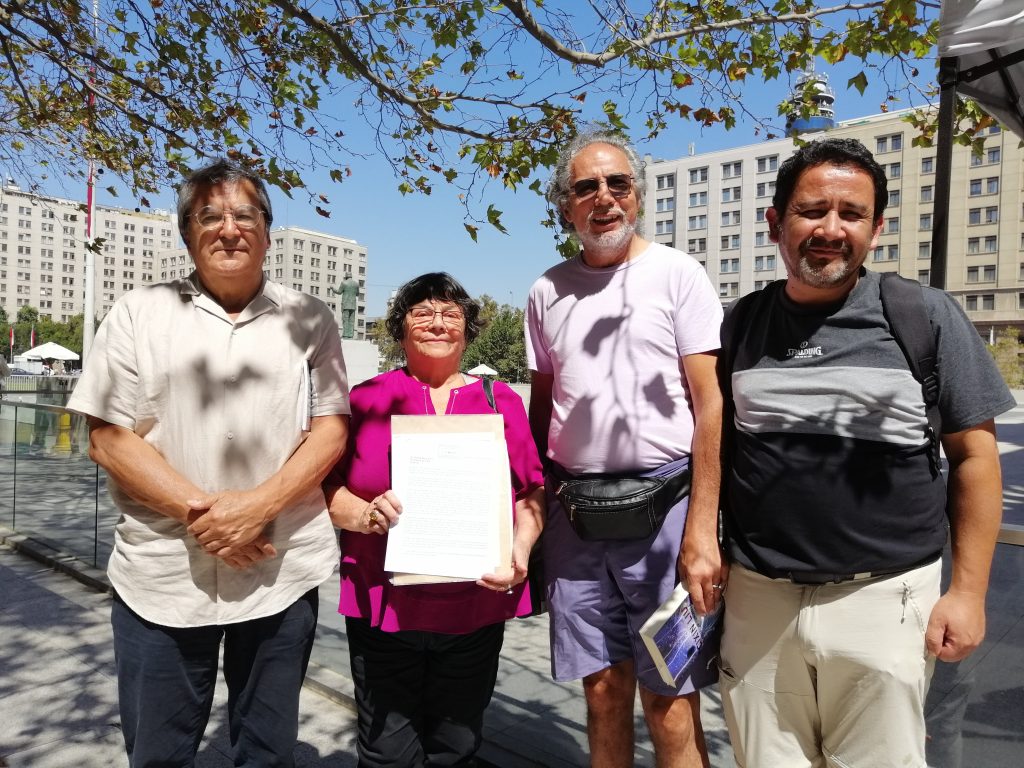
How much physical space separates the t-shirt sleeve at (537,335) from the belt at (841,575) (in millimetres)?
1028

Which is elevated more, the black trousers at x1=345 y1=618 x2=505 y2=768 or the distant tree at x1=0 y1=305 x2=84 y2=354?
the distant tree at x1=0 y1=305 x2=84 y2=354

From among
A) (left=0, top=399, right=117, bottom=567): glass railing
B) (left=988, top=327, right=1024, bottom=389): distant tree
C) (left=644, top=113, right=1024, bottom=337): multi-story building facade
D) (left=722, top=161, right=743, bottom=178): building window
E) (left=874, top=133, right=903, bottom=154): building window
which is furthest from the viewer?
(left=722, top=161, right=743, bottom=178): building window

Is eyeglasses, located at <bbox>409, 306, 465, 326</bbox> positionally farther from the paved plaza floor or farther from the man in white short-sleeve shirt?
the paved plaza floor

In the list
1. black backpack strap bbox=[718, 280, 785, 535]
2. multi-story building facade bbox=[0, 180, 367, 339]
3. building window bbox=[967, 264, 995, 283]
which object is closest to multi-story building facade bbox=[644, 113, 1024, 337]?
building window bbox=[967, 264, 995, 283]

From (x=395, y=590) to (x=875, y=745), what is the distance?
1441mm

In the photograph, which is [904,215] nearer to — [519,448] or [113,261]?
[519,448]

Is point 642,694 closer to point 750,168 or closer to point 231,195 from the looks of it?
point 231,195

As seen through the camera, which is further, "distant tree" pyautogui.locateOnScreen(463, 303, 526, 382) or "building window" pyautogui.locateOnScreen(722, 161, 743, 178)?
"building window" pyautogui.locateOnScreen(722, 161, 743, 178)

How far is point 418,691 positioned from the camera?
2.41 meters

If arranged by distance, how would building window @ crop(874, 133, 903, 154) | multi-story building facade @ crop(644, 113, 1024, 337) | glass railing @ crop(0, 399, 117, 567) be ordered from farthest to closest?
building window @ crop(874, 133, 903, 154) < multi-story building facade @ crop(644, 113, 1024, 337) < glass railing @ crop(0, 399, 117, 567)

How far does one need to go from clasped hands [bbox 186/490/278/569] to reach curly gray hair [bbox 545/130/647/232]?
4.54ft

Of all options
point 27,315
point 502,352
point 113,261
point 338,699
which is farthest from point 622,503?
point 113,261

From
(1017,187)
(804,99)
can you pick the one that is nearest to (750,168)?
(1017,187)

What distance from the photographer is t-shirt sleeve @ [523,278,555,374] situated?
2447 millimetres
